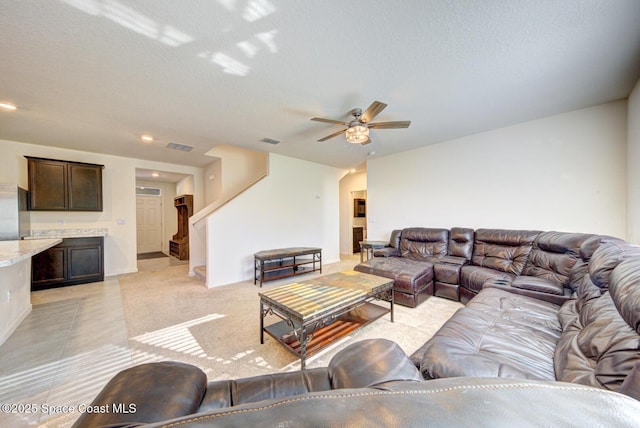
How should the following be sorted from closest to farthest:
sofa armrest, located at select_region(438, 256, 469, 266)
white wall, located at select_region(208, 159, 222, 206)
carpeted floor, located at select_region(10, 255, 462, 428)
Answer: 1. carpeted floor, located at select_region(10, 255, 462, 428)
2. sofa armrest, located at select_region(438, 256, 469, 266)
3. white wall, located at select_region(208, 159, 222, 206)

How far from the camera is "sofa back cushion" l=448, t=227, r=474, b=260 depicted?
3.64 m

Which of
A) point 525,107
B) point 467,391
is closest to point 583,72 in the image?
point 525,107

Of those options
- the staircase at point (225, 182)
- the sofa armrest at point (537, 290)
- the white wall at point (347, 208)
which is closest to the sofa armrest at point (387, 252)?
the sofa armrest at point (537, 290)

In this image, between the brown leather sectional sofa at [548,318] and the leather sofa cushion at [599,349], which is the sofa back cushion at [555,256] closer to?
the brown leather sectional sofa at [548,318]

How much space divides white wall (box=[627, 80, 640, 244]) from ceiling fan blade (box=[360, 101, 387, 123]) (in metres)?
2.78

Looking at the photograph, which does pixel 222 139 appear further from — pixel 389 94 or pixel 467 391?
pixel 467 391

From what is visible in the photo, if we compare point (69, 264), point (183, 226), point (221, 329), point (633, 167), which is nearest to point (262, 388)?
point (221, 329)

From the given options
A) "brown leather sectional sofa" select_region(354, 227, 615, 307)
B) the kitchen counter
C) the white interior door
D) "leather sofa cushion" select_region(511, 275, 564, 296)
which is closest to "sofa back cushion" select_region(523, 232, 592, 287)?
"brown leather sectional sofa" select_region(354, 227, 615, 307)

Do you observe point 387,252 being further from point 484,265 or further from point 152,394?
point 152,394

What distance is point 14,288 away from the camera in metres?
2.50

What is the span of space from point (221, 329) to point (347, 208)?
5681 mm

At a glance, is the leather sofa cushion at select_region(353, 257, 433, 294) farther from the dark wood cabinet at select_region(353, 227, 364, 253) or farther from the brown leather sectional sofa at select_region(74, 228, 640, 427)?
the dark wood cabinet at select_region(353, 227, 364, 253)

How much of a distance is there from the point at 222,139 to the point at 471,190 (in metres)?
4.56

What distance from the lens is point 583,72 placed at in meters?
2.21
